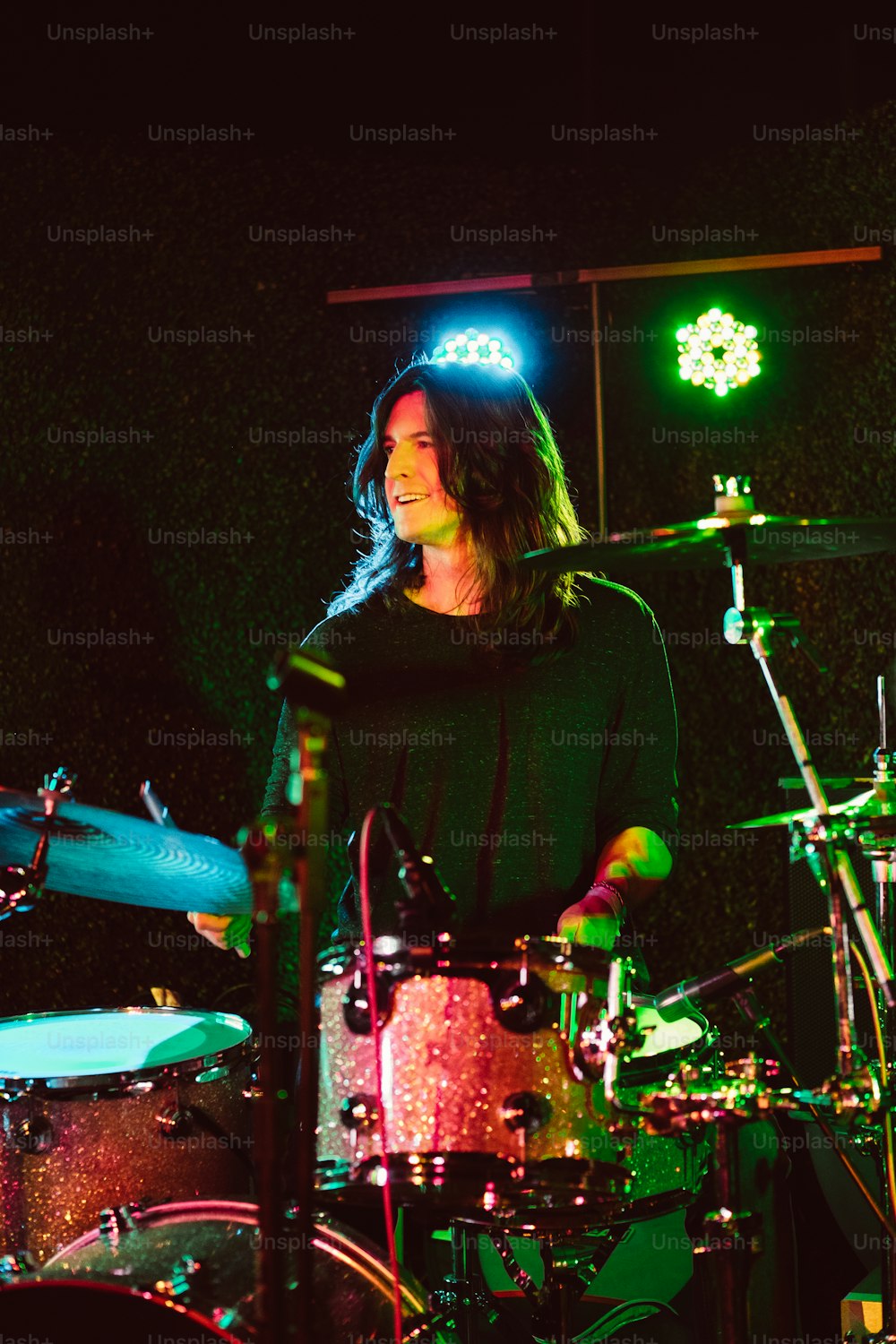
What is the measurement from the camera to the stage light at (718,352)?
357 cm

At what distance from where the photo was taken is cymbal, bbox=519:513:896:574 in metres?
1.95

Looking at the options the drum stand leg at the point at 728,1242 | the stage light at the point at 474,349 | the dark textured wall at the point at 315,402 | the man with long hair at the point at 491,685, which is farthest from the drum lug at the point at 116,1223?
the stage light at the point at 474,349

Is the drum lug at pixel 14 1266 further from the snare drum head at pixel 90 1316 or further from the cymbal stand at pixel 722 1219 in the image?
the cymbal stand at pixel 722 1219

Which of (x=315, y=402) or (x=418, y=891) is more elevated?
(x=315, y=402)

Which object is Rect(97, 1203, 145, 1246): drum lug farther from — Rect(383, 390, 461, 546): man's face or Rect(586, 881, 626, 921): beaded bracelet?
Rect(383, 390, 461, 546): man's face

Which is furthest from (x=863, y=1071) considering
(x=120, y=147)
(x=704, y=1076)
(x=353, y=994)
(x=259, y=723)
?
(x=120, y=147)

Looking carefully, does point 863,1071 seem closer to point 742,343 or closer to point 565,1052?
point 565,1052

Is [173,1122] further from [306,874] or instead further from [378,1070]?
[306,874]

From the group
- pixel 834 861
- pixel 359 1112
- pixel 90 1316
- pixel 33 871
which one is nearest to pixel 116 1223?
pixel 90 1316

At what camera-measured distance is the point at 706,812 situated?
11.7ft

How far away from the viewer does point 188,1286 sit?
1.88 m

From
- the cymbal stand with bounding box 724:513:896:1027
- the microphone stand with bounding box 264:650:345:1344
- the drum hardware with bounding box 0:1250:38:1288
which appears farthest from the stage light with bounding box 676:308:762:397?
the drum hardware with bounding box 0:1250:38:1288

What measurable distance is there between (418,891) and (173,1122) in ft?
2.45

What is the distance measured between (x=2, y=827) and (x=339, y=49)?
2.66m
